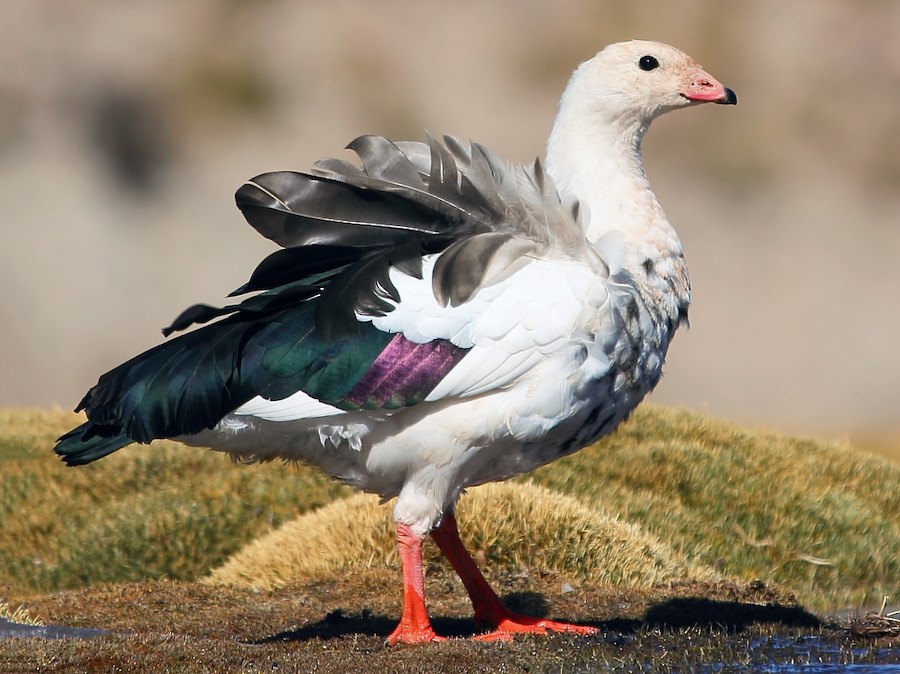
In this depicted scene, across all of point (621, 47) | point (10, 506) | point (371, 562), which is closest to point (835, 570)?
point (371, 562)

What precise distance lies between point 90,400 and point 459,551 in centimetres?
201

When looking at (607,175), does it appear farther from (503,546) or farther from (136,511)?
(136,511)

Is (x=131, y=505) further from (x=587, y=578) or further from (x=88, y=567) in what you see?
(x=587, y=578)

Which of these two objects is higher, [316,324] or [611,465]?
[316,324]

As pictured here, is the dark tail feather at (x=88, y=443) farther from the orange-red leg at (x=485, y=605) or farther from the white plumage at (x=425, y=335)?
the orange-red leg at (x=485, y=605)

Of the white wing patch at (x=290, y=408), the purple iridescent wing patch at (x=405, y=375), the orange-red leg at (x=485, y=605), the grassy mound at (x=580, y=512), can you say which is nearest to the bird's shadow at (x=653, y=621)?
the orange-red leg at (x=485, y=605)

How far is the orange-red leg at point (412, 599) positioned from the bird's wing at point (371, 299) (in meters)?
0.75

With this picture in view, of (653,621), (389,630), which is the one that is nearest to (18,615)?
(389,630)

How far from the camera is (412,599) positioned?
6426 millimetres

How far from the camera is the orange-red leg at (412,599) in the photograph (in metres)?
6.33

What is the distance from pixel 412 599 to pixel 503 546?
84.1 inches

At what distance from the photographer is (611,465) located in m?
11.2

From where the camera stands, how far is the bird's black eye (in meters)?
7.11

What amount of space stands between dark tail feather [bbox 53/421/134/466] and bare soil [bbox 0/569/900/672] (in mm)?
886
